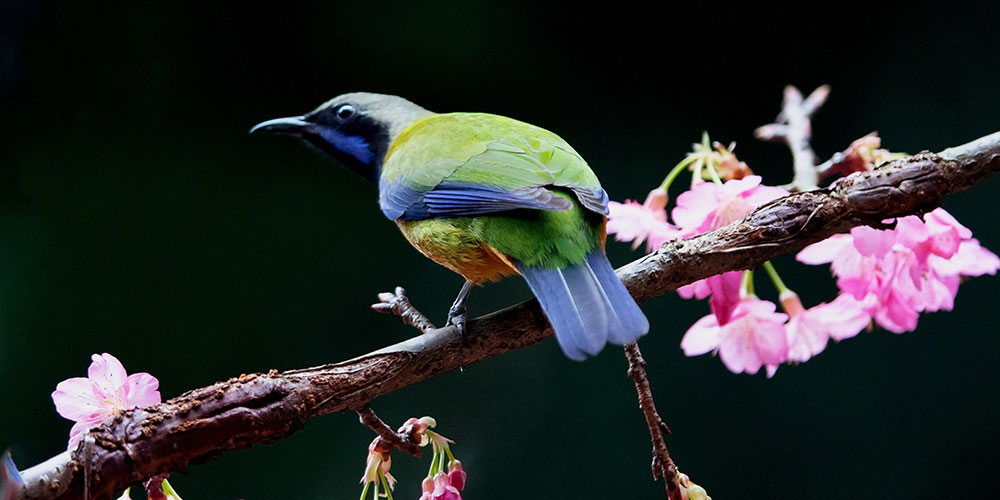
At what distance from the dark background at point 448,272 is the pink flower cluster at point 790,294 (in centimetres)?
70

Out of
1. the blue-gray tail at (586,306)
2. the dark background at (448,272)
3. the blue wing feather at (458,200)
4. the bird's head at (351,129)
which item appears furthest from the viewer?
the dark background at (448,272)

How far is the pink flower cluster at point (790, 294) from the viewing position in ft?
3.21

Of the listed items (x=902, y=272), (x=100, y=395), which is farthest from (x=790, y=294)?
(x=100, y=395)

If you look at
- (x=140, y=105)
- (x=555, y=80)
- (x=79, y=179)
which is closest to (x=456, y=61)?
(x=555, y=80)

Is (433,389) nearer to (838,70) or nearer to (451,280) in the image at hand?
(451,280)

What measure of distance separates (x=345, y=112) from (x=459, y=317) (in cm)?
60

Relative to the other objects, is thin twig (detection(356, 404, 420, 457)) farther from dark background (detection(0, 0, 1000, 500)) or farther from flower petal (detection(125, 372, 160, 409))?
dark background (detection(0, 0, 1000, 500))

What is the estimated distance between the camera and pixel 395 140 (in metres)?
1.30

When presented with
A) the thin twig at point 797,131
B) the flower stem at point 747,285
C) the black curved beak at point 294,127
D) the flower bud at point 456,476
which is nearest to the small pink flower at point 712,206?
the flower stem at point 747,285

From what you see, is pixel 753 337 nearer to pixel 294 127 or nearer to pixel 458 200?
pixel 458 200

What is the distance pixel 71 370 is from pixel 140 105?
54 centimetres

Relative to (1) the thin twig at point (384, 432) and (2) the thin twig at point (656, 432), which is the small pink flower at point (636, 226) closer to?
(2) the thin twig at point (656, 432)

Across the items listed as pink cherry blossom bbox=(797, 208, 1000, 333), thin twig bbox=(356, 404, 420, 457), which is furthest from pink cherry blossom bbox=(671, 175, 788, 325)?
thin twig bbox=(356, 404, 420, 457)

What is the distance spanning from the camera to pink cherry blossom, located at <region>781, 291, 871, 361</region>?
3.58 feet
